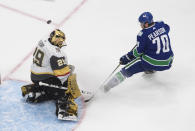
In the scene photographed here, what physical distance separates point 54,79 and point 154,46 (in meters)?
1.27

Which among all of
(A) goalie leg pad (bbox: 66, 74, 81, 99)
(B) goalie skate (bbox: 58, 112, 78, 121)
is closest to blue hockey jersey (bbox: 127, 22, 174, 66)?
(A) goalie leg pad (bbox: 66, 74, 81, 99)

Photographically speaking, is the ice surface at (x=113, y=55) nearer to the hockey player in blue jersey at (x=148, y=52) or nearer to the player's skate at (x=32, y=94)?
the player's skate at (x=32, y=94)

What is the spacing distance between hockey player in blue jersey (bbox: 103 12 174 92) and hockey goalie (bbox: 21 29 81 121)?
604 millimetres

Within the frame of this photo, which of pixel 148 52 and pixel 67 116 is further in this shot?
pixel 148 52

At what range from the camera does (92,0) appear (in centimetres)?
721

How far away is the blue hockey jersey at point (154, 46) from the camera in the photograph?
477cm

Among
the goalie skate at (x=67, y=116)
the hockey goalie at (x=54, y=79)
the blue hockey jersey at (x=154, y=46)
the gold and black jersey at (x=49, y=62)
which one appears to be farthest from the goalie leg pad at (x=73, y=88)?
the blue hockey jersey at (x=154, y=46)

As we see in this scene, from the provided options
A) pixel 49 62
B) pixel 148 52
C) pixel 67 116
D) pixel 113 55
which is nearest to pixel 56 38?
pixel 49 62

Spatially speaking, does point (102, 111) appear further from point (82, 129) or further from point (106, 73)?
point (106, 73)

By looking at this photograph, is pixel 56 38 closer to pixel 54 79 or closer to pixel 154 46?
pixel 54 79

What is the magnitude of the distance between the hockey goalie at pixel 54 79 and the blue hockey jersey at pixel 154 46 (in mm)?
887

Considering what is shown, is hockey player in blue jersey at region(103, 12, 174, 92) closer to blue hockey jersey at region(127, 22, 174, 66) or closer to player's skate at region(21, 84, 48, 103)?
blue hockey jersey at region(127, 22, 174, 66)

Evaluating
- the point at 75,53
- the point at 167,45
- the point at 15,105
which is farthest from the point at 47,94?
the point at 167,45

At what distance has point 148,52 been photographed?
16.1 ft
